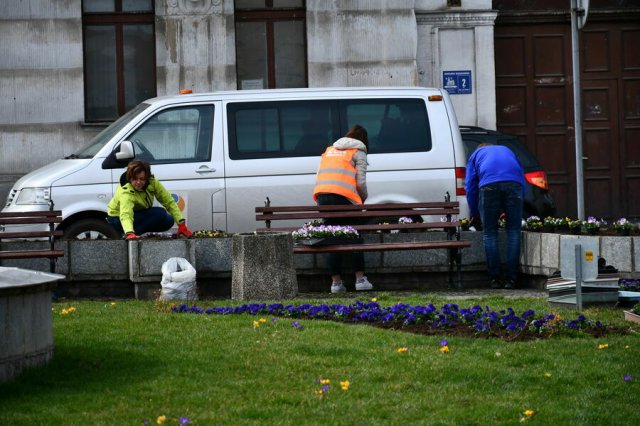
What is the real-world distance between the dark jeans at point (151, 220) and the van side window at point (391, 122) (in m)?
2.58

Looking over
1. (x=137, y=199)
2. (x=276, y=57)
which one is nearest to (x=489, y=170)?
(x=137, y=199)

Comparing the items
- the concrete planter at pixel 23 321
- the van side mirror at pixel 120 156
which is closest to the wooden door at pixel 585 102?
the van side mirror at pixel 120 156

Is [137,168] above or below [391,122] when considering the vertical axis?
below

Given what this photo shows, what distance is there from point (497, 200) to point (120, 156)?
13.5 feet

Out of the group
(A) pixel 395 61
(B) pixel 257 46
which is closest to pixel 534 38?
(A) pixel 395 61

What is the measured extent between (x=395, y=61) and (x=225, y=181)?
289 inches

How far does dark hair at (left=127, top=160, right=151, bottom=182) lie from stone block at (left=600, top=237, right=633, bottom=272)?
462cm

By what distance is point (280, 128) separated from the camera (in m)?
16.4

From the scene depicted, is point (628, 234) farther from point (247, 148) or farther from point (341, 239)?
point (247, 148)

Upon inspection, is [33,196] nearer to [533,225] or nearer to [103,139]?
[103,139]

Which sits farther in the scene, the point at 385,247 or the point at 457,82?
the point at 457,82

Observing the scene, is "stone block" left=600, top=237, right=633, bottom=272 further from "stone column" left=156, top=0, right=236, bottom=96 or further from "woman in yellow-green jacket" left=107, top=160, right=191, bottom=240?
"stone column" left=156, top=0, right=236, bottom=96

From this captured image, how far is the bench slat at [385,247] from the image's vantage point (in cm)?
1419

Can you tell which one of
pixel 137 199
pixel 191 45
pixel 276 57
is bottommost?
pixel 137 199
